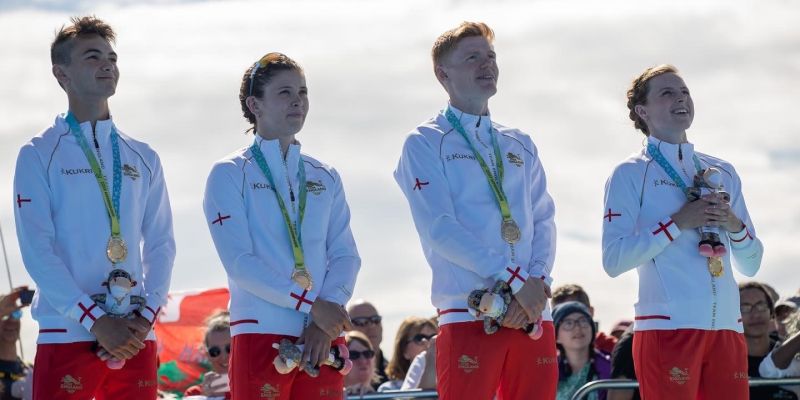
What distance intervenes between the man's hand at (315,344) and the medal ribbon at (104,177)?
1.05m

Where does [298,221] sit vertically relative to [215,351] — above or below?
above

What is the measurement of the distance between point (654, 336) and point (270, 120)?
7.51ft

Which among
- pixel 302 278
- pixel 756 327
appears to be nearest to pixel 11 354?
pixel 302 278

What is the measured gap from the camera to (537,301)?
617 centimetres

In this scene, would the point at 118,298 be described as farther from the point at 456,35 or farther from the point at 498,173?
the point at 456,35

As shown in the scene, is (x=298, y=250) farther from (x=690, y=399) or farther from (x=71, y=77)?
(x=690, y=399)

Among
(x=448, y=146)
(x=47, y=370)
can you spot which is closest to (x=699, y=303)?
(x=448, y=146)

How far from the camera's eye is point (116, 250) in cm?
621

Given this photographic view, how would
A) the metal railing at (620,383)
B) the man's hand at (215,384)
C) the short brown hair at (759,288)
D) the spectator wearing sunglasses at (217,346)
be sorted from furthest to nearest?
the short brown hair at (759,288), the spectator wearing sunglasses at (217,346), the man's hand at (215,384), the metal railing at (620,383)

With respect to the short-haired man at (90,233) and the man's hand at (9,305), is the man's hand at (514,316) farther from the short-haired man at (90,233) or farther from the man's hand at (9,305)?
the man's hand at (9,305)

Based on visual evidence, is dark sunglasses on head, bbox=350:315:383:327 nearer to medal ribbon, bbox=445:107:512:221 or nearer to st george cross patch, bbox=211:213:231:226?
medal ribbon, bbox=445:107:512:221

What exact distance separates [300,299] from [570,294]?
4463 mm

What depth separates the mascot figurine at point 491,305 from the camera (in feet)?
19.9

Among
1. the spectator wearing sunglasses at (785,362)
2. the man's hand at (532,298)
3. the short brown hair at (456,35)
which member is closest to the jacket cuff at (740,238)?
the man's hand at (532,298)
